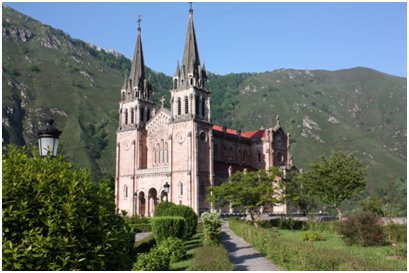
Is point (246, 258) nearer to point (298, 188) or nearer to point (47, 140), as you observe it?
point (47, 140)

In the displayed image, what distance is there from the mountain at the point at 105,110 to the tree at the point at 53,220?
91.5m

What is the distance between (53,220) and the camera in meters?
7.26

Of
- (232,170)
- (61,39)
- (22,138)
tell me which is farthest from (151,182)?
(61,39)

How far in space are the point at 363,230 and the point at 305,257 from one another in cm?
1043

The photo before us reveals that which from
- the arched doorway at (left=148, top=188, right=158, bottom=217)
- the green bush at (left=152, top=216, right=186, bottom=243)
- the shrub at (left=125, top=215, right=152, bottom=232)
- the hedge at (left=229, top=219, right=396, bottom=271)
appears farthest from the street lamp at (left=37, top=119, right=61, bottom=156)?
the arched doorway at (left=148, top=188, right=158, bottom=217)

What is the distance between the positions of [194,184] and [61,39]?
160m

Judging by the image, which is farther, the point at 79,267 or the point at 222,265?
the point at 222,265

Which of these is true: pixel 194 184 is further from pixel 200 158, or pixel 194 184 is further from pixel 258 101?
pixel 258 101

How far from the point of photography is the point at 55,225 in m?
7.24

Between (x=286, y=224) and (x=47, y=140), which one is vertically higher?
(x=47, y=140)

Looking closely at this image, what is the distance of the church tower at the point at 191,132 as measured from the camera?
55.1 m

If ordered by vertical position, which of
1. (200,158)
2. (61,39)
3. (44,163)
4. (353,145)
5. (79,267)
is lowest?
(79,267)

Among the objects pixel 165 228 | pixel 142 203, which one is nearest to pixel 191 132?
pixel 142 203

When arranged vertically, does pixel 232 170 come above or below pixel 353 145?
below
